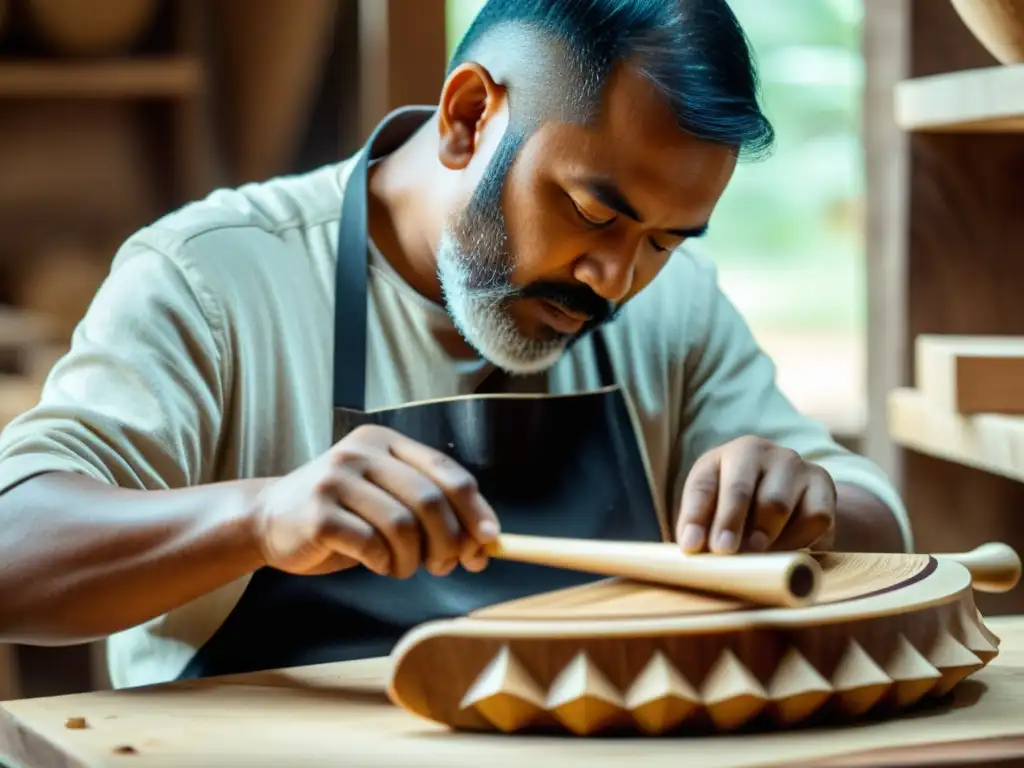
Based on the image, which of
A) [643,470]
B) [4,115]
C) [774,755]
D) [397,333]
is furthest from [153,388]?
[4,115]

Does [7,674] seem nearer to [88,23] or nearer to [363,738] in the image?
[88,23]

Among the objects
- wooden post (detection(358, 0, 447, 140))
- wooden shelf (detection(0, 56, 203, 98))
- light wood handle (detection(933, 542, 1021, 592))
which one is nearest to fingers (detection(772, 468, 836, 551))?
light wood handle (detection(933, 542, 1021, 592))

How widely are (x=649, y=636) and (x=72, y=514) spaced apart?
0.52 meters

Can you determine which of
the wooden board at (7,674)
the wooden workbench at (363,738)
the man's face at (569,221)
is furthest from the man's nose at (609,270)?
the wooden board at (7,674)

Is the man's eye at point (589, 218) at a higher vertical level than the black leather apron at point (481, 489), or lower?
higher

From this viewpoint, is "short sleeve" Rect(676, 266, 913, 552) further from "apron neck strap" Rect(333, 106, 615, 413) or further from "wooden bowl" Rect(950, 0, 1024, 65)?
"wooden bowl" Rect(950, 0, 1024, 65)

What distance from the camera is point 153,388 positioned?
149 centimetres

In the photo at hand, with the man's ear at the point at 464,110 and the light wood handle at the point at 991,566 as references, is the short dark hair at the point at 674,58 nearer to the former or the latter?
the man's ear at the point at 464,110

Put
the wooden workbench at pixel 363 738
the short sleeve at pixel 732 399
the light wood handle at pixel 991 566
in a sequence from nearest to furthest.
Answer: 1. the wooden workbench at pixel 363 738
2. the light wood handle at pixel 991 566
3. the short sleeve at pixel 732 399

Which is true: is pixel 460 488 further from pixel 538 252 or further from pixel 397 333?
pixel 397 333

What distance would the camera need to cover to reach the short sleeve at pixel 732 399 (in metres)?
1.83

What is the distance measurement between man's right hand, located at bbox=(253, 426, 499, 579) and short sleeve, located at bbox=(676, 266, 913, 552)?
72 centimetres

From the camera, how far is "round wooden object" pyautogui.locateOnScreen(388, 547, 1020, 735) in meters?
1.07

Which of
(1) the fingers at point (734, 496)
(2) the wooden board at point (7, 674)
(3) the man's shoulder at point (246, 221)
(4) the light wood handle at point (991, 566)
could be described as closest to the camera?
(1) the fingers at point (734, 496)
